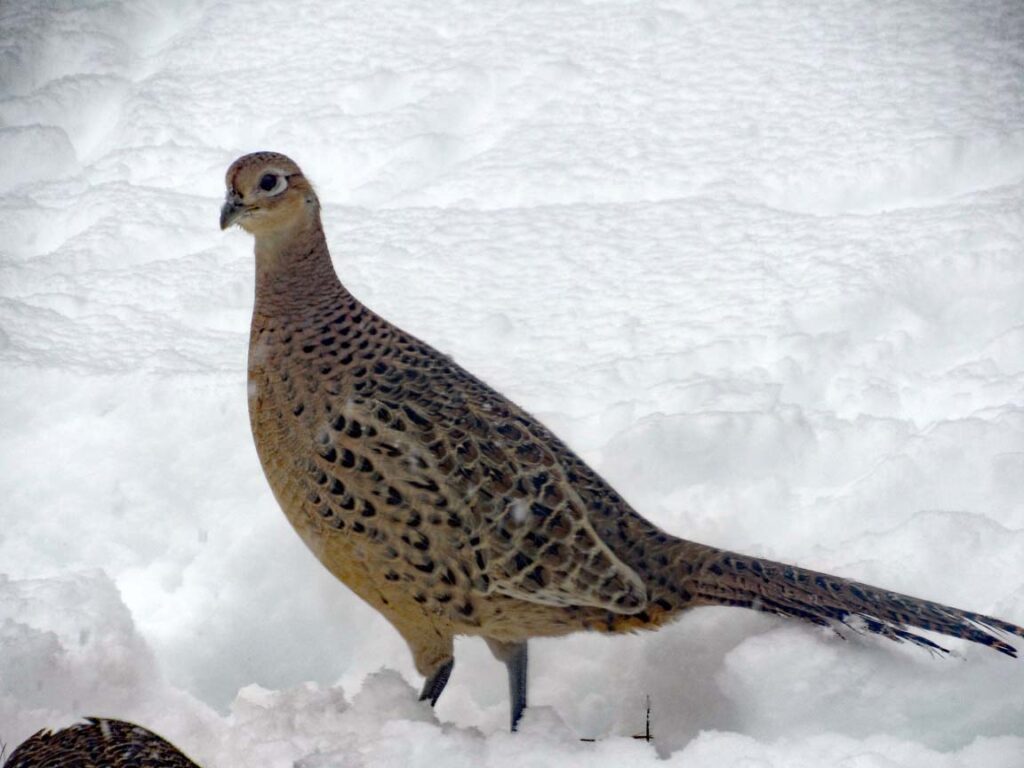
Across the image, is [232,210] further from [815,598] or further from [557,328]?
[557,328]

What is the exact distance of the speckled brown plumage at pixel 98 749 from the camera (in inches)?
104

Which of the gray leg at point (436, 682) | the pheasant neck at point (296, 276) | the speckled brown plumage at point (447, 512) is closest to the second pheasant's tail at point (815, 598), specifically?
the speckled brown plumage at point (447, 512)

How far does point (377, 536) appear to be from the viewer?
3043 millimetres

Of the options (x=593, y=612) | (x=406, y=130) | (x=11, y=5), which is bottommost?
(x=593, y=612)

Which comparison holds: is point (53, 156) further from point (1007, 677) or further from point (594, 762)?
point (1007, 677)

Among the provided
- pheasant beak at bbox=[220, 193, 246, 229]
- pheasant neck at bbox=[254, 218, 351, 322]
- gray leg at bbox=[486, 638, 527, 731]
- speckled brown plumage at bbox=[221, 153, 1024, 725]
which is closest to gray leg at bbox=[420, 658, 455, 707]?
speckled brown plumage at bbox=[221, 153, 1024, 725]

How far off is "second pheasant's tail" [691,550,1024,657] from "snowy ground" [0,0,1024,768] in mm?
123

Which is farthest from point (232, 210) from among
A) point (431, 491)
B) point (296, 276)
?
point (431, 491)

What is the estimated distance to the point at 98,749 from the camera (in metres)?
2.69

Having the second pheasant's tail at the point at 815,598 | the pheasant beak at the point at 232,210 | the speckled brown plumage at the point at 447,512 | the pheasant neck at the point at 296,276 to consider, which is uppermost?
the pheasant beak at the point at 232,210

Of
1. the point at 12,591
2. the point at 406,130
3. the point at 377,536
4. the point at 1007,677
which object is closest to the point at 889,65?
the point at 406,130

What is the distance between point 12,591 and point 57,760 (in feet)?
2.98

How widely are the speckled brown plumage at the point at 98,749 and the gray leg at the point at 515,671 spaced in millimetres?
884

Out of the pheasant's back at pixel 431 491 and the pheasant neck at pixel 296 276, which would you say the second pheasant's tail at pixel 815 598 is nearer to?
the pheasant's back at pixel 431 491
